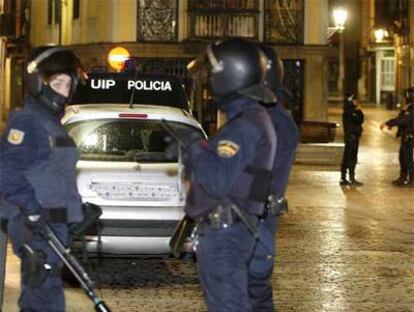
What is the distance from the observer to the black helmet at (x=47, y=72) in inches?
219

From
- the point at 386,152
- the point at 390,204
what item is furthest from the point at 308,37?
the point at 390,204

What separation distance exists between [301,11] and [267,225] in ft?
70.5

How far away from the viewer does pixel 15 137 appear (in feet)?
17.6

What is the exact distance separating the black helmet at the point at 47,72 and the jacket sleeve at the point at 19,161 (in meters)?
0.20

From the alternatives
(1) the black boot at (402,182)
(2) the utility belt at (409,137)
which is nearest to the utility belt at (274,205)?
(1) the black boot at (402,182)

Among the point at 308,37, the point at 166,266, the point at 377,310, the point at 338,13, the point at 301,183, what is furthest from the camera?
the point at 338,13

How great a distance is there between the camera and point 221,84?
5.12m

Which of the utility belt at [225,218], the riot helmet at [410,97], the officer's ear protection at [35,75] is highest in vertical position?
the officer's ear protection at [35,75]

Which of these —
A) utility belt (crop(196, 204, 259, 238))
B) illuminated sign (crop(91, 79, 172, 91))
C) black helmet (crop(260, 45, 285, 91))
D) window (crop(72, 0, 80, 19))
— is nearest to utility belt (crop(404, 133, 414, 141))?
illuminated sign (crop(91, 79, 172, 91))

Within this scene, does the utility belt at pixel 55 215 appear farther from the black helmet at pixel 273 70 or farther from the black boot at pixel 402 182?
the black boot at pixel 402 182

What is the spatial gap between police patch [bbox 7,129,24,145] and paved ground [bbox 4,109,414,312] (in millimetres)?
2241

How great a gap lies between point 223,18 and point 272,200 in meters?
21.0

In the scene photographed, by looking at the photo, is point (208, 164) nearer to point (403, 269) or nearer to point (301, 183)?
point (403, 269)

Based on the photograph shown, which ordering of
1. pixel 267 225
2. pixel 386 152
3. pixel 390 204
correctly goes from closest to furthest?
pixel 267 225 < pixel 390 204 < pixel 386 152
